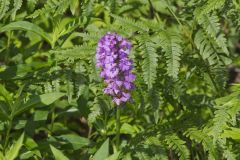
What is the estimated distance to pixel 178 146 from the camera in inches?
125

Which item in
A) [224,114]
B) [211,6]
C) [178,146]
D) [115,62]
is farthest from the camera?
[211,6]

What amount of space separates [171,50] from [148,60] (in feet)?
0.59

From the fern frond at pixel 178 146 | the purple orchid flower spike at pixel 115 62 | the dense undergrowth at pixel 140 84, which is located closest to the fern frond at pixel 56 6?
the dense undergrowth at pixel 140 84

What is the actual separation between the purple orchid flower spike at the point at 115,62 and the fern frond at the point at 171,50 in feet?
1.11

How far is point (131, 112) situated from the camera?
167 inches

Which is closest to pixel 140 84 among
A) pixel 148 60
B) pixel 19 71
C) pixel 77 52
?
pixel 148 60

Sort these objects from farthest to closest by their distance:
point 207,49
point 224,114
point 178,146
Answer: point 207,49 → point 178,146 → point 224,114

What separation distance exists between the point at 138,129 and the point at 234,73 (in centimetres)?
324

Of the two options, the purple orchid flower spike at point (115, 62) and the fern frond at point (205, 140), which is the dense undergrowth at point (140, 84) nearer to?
the fern frond at point (205, 140)

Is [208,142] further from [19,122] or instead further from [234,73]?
[234,73]

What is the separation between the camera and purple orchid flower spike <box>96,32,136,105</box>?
112 inches

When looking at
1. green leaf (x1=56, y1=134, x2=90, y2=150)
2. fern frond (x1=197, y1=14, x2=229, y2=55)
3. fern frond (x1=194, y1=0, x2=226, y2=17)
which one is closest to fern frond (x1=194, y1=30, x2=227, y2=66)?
fern frond (x1=197, y1=14, x2=229, y2=55)

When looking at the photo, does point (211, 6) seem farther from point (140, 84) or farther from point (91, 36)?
point (91, 36)

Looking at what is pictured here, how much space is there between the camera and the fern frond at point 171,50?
3160 millimetres
